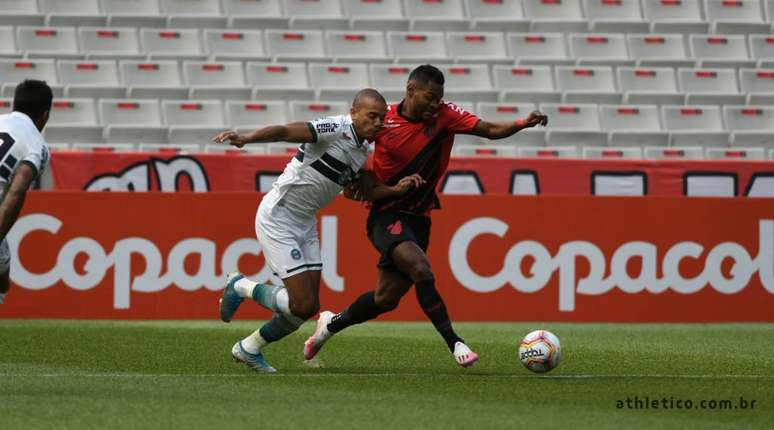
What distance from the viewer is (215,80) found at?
19703mm

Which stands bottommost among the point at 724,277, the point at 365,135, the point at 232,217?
the point at 724,277

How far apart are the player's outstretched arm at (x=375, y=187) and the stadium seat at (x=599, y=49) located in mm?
13116

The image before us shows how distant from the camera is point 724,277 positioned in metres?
15.1

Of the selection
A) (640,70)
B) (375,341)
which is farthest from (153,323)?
(640,70)

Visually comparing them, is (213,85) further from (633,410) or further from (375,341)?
(633,410)

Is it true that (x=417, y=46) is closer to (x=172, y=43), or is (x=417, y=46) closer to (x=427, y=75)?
(x=172, y=43)

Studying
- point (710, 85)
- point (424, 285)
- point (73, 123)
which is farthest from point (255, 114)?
point (424, 285)

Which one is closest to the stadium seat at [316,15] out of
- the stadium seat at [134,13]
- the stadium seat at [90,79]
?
the stadium seat at [134,13]

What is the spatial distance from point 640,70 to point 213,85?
6.58 meters

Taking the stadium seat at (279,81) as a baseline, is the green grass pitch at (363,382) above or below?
below

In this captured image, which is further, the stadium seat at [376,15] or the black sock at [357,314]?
the stadium seat at [376,15]

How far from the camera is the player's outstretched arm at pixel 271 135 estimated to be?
25.1 ft

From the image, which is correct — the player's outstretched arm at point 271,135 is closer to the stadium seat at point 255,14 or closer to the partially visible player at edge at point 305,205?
the partially visible player at edge at point 305,205

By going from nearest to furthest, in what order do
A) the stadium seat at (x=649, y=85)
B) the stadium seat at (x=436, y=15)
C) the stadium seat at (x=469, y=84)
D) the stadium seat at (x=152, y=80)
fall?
1. the stadium seat at (x=152, y=80)
2. the stadium seat at (x=469, y=84)
3. the stadium seat at (x=649, y=85)
4. the stadium seat at (x=436, y=15)
